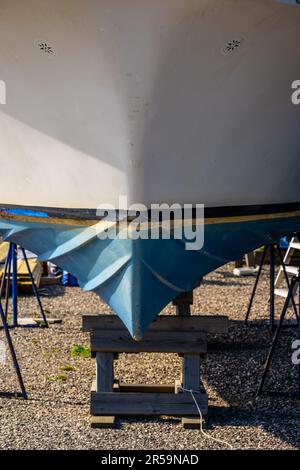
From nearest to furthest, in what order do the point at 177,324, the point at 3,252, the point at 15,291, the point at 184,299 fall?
the point at 177,324 < the point at 184,299 < the point at 15,291 < the point at 3,252

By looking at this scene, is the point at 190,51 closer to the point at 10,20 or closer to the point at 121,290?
the point at 10,20

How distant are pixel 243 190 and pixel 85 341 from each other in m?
3.19

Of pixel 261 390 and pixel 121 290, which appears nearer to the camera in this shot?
pixel 121 290

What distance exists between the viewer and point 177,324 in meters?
6.36

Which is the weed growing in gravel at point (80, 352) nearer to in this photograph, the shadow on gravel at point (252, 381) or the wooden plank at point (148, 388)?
the shadow on gravel at point (252, 381)

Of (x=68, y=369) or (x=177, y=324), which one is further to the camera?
(x=68, y=369)

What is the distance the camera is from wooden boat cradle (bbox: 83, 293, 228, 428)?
20.4ft

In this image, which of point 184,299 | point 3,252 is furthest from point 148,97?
point 3,252

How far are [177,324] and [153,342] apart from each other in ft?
0.76

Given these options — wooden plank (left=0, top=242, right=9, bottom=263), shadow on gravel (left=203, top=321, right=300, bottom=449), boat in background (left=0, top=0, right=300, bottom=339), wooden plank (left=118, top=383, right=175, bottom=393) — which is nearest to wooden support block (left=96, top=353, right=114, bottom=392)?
wooden plank (left=118, top=383, right=175, bottom=393)

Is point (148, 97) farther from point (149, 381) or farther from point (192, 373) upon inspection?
point (149, 381)

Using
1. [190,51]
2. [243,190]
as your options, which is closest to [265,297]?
[243,190]

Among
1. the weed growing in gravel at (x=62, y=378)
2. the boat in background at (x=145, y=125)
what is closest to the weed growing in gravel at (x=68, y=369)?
the weed growing in gravel at (x=62, y=378)
